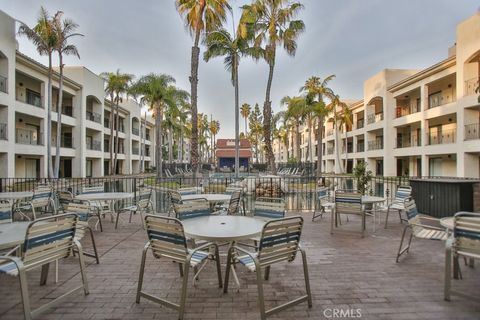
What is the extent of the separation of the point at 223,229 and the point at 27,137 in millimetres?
23419

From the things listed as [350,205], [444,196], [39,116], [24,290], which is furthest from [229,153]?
[24,290]

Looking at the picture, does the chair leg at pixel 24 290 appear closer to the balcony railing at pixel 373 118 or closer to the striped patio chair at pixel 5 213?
the striped patio chair at pixel 5 213

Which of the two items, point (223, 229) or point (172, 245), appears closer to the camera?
point (172, 245)

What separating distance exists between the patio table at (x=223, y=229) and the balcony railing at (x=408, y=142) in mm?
24892

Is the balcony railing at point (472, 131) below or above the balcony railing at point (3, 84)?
below

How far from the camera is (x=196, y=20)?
15.5 m

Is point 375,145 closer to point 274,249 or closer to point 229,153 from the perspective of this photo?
point 229,153

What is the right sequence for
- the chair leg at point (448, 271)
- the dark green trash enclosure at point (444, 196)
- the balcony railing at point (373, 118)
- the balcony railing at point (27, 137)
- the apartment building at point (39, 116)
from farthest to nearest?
1. the balcony railing at point (373, 118)
2. the balcony railing at point (27, 137)
3. the apartment building at point (39, 116)
4. the dark green trash enclosure at point (444, 196)
5. the chair leg at point (448, 271)

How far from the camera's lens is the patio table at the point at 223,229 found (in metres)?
3.20

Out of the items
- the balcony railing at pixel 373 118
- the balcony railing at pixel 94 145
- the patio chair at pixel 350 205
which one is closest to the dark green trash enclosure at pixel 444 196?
the patio chair at pixel 350 205

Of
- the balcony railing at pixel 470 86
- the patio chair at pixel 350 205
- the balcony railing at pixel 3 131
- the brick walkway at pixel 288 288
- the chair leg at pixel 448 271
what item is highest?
the balcony railing at pixel 470 86

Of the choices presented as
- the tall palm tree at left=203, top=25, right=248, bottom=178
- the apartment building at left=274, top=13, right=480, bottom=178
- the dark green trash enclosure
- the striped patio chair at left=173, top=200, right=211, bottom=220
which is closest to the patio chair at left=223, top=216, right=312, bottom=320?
the striped patio chair at left=173, top=200, right=211, bottom=220

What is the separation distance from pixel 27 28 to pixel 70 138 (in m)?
12.0

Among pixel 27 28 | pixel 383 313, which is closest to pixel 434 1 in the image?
pixel 383 313
